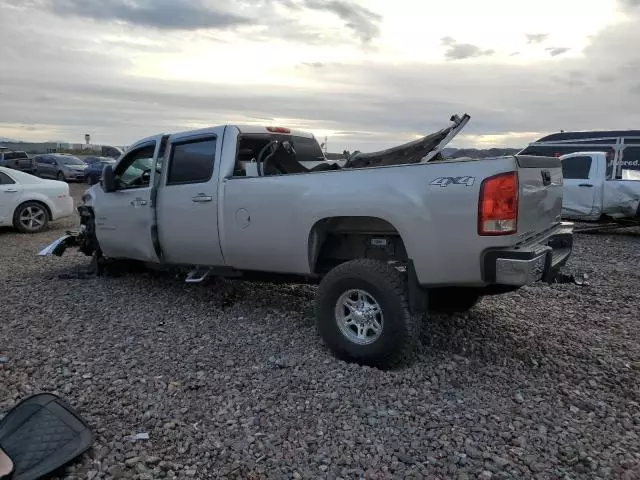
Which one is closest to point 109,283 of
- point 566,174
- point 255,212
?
point 255,212

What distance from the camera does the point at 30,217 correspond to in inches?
471

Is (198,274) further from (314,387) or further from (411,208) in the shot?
(411,208)

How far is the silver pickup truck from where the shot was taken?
3850mm

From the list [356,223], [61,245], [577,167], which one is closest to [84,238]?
[61,245]

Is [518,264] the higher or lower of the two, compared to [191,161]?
lower

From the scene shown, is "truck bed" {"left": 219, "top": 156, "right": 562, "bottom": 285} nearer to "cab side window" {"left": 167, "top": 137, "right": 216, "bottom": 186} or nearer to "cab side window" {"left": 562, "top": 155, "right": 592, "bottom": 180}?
"cab side window" {"left": 167, "top": 137, "right": 216, "bottom": 186}

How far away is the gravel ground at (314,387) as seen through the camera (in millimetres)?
3141

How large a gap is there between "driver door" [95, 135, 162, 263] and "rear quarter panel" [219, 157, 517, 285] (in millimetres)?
1315

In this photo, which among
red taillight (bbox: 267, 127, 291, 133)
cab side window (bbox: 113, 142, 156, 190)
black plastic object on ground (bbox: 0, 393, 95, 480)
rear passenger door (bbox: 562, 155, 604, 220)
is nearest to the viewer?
black plastic object on ground (bbox: 0, 393, 95, 480)

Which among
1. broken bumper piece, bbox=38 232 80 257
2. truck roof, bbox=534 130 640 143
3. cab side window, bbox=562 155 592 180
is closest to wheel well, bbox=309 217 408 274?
broken bumper piece, bbox=38 232 80 257

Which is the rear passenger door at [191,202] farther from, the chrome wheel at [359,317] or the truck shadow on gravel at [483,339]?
the truck shadow on gravel at [483,339]

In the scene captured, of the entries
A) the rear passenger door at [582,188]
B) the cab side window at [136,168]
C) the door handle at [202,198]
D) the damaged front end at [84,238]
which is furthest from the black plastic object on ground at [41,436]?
the rear passenger door at [582,188]

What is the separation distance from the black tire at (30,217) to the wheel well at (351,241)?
9.26 metres

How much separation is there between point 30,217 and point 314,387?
1011 centimetres
